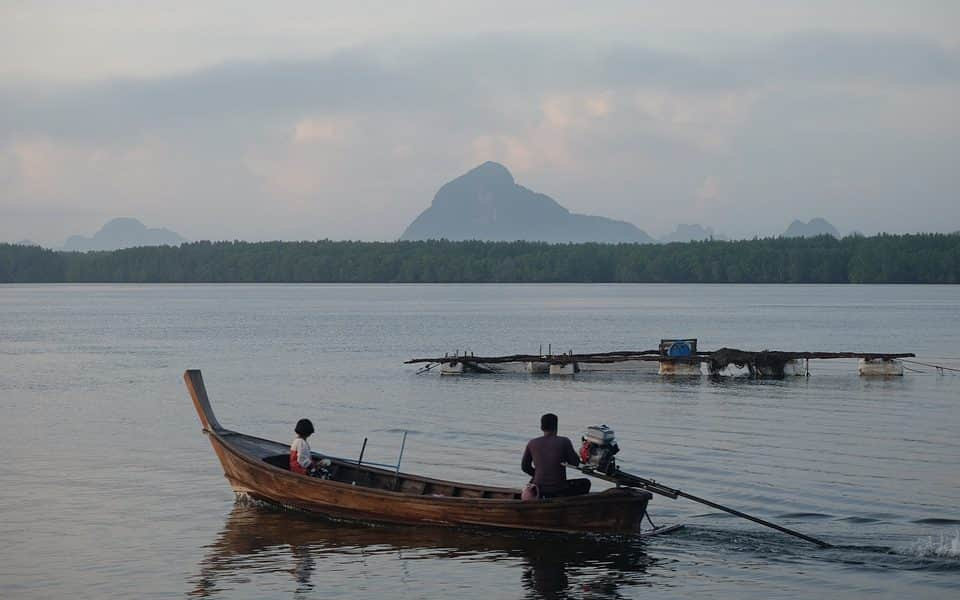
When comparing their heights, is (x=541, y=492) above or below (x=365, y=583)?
above

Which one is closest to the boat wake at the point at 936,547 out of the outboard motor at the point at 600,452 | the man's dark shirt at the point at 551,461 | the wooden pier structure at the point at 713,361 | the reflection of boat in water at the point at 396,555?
the reflection of boat in water at the point at 396,555

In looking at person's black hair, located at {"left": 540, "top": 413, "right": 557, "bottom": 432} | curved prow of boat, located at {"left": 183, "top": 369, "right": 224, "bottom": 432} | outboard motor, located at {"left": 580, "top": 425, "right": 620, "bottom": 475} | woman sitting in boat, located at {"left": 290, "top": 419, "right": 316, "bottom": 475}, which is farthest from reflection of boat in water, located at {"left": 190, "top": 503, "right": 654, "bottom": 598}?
curved prow of boat, located at {"left": 183, "top": 369, "right": 224, "bottom": 432}

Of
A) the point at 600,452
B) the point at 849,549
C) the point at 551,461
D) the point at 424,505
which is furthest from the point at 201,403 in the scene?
the point at 849,549

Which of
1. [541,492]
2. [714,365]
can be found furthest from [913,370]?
[541,492]

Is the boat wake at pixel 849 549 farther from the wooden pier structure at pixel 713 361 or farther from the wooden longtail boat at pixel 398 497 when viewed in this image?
the wooden pier structure at pixel 713 361

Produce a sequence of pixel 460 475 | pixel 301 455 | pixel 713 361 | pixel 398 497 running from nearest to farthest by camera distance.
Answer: pixel 398 497 → pixel 301 455 → pixel 460 475 → pixel 713 361

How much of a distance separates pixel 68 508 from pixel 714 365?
29.6 m

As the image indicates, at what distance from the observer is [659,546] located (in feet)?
56.0

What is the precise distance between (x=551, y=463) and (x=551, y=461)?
0.10 feet

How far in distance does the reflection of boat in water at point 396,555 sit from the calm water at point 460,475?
5 centimetres

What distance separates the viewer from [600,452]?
16.8 m

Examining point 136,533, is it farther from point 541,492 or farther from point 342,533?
point 541,492

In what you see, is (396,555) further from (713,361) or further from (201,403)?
(713,361)

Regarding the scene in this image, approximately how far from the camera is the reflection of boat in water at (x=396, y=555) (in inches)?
610
